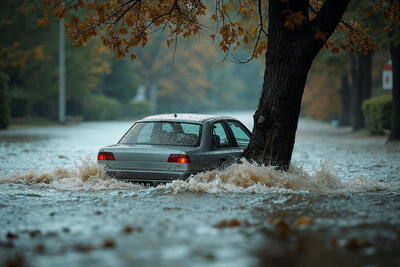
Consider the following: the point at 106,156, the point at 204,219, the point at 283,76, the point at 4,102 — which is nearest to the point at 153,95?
the point at 4,102

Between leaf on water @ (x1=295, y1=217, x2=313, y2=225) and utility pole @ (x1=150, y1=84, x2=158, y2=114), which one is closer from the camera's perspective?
leaf on water @ (x1=295, y1=217, x2=313, y2=225)

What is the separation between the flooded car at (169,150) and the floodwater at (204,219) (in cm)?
19

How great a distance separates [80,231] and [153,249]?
1485 millimetres

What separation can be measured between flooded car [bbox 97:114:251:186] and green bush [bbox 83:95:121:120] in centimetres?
5471

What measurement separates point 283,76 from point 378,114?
2212 cm

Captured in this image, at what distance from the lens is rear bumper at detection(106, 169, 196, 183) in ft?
41.7

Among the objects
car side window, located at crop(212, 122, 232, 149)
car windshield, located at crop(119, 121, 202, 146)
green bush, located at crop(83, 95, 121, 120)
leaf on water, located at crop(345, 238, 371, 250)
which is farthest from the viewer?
green bush, located at crop(83, 95, 121, 120)

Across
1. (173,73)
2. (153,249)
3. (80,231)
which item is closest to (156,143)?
(80,231)

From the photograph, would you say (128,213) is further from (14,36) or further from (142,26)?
(14,36)

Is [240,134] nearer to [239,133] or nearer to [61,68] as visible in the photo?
[239,133]

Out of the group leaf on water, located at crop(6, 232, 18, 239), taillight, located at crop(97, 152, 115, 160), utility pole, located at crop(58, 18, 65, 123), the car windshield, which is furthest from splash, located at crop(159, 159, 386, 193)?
utility pole, located at crop(58, 18, 65, 123)

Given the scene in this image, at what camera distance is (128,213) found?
10.5 meters

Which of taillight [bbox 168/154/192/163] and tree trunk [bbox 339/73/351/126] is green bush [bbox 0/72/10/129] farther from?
taillight [bbox 168/154/192/163]

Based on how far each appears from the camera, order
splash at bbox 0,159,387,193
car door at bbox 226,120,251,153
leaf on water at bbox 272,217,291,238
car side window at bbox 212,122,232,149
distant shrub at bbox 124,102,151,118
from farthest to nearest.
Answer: distant shrub at bbox 124,102,151,118 → car door at bbox 226,120,251,153 → car side window at bbox 212,122,232,149 → splash at bbox 0,159,387,193 → leaf on water at bbox 272,217,291,238
